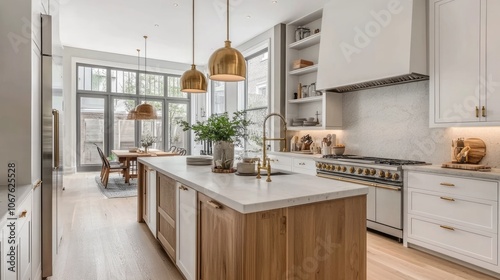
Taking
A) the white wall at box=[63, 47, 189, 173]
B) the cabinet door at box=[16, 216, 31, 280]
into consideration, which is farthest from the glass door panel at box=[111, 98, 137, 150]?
the cabinet door at box=[16, 216, 31, 280]

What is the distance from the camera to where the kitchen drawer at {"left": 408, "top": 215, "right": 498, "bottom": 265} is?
2580mm

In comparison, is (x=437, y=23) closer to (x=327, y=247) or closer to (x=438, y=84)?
(x=438, y=84)

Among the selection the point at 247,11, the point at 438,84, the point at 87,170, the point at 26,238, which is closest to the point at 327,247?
the point at 26,238

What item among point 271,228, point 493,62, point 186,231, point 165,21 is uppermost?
point 165,21

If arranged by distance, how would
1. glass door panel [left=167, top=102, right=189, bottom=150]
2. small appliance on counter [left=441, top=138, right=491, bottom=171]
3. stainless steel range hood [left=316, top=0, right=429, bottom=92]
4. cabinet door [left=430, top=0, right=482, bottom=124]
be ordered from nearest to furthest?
cabinet door [left=430, top=0, right=482, bottom=124] → small appliance on counter [left=441, top=138, right=491, bottom=171] → stainless steel range hood [left=316, top=0, right=429, bottom=92] → glass door panel [left=167, top=102, right=189, bottom=150]

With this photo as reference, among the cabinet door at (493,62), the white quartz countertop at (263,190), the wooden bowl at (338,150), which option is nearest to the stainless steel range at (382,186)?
the wooden bowl at (338,150)

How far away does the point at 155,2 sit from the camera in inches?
191

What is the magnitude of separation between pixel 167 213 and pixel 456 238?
8.96 ft

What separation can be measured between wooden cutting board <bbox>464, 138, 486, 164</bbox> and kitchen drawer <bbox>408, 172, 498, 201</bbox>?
1.57 ft

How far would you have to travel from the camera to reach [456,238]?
2.80 metres

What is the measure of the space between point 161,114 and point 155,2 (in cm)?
490

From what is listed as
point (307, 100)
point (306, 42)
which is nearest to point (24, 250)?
point (307, 100)

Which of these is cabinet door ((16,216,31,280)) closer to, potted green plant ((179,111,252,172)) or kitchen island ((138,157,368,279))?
kitchen island ((138,157,368,279))

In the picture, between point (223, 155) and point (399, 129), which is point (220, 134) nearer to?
point (223, 155)
